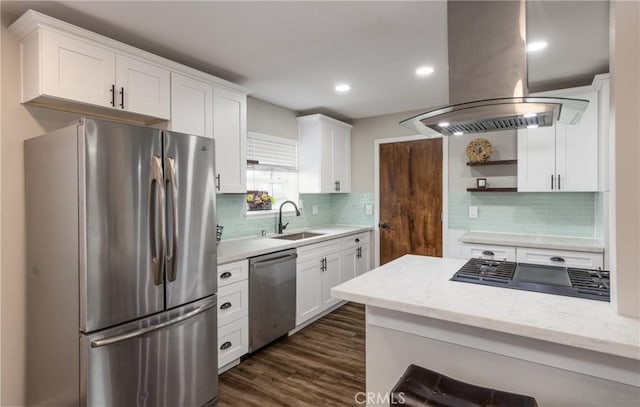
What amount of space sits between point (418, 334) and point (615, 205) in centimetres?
93

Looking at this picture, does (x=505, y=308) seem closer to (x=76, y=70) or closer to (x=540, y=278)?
(x=540, y=278)

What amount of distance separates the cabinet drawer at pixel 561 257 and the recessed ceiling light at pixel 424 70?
184 cm

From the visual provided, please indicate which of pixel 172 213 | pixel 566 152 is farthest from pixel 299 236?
pixel 566 152

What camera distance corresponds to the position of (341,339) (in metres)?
3.31

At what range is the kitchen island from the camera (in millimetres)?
1185

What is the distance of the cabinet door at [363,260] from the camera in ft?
14.7

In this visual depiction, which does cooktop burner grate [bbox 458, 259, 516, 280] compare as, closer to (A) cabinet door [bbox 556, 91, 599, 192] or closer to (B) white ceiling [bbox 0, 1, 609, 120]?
(B) white ceiling [bbox 0, 1, 609, 120]

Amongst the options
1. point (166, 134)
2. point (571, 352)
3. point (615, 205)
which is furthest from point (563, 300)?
point (166, 134)

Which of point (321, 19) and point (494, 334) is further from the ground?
point (321, 19)

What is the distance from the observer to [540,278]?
1770 millimetres

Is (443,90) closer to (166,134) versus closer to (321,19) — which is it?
(321,19)

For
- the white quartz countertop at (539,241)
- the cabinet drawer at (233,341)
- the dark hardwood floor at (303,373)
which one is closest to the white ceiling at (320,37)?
the white quartz countertop at (539,241)
